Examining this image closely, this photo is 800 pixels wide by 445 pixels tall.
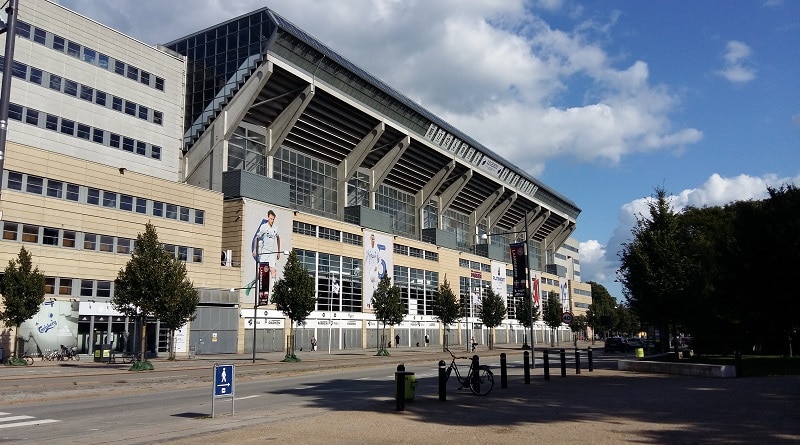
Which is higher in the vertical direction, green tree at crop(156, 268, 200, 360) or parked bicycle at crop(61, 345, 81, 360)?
green tree at crop(156, 268, 200, 360)

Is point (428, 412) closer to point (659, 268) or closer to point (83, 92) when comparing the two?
point (659, 268)

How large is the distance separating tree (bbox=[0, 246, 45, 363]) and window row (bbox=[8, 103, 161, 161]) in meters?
12.2

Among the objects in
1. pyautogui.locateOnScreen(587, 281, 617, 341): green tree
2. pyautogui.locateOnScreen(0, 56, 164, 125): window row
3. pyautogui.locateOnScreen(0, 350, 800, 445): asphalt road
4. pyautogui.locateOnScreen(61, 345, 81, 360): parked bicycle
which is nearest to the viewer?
pyautogui.locateOnScreen(0, 350, 800, 445): asphalt road

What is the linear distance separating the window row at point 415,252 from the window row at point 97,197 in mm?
29918

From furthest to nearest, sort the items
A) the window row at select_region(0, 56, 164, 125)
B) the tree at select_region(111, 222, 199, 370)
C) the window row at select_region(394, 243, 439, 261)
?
the window row at select_region(394, 243, 439, 261) → the window row at select_region(0, 56, 164, 125) → the tree at select_region(111, 222, 199, 370)

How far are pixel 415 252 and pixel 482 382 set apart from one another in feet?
208

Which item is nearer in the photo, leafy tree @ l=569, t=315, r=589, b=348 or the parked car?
the parked car

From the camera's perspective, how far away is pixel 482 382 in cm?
1928

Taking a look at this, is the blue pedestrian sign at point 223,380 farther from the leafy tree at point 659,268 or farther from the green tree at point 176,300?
the leafy tree at point 659,268

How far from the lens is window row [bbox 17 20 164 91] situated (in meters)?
46.9

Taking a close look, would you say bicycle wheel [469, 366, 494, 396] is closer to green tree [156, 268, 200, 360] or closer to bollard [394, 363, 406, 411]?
bollard [394, 363, 406, 411]

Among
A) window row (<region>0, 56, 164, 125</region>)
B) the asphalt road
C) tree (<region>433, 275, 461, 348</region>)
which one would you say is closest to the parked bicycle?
window row (<region>0, 56, 164, 125</region>)

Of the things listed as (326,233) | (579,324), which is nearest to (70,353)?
(326,233)

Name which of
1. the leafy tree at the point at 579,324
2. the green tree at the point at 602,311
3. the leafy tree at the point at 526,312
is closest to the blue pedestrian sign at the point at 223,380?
the leafy tree at the point at 526,312
